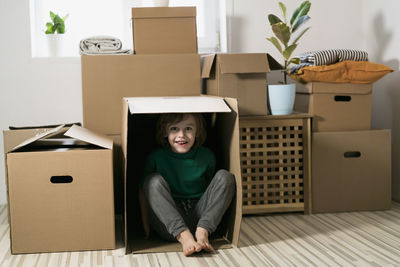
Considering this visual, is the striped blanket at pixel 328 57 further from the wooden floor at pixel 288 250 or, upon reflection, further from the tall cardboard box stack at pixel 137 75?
the wooden floor at pixel 288 250

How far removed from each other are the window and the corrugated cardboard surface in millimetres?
586

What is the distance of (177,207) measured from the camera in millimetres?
1993

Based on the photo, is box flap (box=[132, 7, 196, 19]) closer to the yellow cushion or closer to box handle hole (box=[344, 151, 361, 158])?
the yellow cushion

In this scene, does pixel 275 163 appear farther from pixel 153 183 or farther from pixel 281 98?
pixel 153 183

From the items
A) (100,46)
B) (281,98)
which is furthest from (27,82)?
(281,98)

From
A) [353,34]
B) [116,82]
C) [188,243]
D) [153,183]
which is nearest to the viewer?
[188,243]

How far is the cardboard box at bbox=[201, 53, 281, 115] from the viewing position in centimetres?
227

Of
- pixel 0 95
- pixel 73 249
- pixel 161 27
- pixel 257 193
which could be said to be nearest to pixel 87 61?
pixel 161 27

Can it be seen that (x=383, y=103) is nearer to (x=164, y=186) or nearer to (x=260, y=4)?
(x=260, y=4)

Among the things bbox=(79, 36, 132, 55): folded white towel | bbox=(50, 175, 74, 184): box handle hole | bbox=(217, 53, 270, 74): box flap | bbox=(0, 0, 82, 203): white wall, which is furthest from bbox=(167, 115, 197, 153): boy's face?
bbox=(0, 0, 82, 203): white wall

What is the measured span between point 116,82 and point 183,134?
439mm

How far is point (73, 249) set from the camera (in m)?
1.89

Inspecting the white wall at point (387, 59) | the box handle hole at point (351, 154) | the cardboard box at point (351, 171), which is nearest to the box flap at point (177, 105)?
the cardboard box at point (351, 171)

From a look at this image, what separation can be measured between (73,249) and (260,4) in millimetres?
1676
